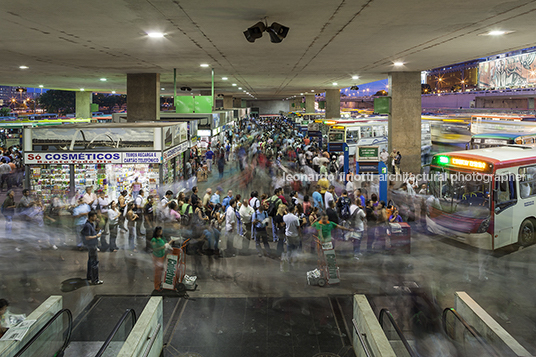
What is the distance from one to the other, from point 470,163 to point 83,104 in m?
40.5

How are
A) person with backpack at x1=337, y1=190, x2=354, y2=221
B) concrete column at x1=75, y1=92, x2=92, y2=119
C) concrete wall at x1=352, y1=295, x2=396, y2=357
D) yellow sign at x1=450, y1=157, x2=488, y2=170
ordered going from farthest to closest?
concrete column at x1=75, y1=92, x2=92, y2=119
person with backpack at x1=337, y1=190, x2=354, y2=221
yellow sign at x1=450, y1=157, x2=488, y2=170
concrete wall at x1=352, y1=295, x2=396, y2=357

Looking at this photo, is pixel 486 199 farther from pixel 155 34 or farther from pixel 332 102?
pixel 332 102

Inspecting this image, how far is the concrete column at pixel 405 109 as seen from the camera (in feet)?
70.9

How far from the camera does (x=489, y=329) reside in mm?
6641

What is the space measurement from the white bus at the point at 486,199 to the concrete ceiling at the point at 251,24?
11.2 feet

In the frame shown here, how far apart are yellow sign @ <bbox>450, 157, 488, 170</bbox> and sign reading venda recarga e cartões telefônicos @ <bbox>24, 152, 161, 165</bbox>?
946cm

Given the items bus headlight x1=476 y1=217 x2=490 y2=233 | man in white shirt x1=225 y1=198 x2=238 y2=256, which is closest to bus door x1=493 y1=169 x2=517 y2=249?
bus headlight x1=476 y1=217 x2=490 y2=233

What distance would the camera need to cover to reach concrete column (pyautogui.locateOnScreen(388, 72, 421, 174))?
2162 centimetres

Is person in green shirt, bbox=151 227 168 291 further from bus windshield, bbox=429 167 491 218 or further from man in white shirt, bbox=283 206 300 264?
bus windshield, bbox=429 167 491 218

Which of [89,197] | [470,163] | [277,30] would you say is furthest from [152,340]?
[470,163]

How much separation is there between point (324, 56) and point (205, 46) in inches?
188

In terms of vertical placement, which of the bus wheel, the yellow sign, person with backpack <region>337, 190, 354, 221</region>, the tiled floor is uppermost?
the yellow sign

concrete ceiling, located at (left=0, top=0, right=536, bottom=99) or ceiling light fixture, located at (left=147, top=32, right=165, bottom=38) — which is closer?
concrete ceiling, located at (left=0, top=0, right=536, bottom=99)

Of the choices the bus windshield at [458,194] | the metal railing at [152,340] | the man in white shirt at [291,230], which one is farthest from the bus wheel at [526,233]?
the metal railing at [152,340]
